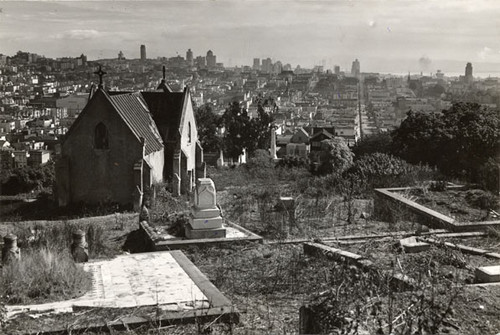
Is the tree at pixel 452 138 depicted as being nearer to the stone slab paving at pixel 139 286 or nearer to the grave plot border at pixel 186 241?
the grave plot border at pixel 186 241

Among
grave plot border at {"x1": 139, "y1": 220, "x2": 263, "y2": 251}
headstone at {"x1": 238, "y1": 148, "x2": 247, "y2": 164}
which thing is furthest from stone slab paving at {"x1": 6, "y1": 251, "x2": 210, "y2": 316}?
headstone at {"x1": 238, "y1": 148, "x2": 247, "y2": 164}

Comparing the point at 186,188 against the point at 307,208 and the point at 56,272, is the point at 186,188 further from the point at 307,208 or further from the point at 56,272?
the point at 56,272

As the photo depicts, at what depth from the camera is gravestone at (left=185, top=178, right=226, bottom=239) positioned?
45.9 feet

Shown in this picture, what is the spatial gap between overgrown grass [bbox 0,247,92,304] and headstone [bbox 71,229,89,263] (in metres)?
1.44

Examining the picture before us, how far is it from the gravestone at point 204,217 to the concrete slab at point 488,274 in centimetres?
608

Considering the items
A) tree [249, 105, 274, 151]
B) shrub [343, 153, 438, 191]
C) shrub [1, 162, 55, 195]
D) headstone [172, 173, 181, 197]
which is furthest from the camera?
tree [249, 105, 274, 151]

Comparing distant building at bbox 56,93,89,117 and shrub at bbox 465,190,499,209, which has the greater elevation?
distant building at bbox 56,93,89,117

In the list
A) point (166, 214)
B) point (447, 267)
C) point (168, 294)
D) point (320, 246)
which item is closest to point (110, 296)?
point (168, 294)

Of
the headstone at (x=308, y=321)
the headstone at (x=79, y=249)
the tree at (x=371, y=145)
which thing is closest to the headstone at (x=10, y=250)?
the headstone at (x=79, y=249)

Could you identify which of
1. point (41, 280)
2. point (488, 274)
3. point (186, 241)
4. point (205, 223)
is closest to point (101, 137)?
point (205, 223)

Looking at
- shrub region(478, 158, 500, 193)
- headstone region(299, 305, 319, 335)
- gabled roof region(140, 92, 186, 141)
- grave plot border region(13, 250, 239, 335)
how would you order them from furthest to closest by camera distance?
gabled roof region(140, 92, 186, 141) → shrub region(478, 158, 500, 193) → grave plot border region(13, 250, 239, 335) → headstone region(299, 305, 319, 335)

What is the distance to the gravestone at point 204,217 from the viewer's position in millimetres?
13984

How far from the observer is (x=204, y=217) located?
14164mm

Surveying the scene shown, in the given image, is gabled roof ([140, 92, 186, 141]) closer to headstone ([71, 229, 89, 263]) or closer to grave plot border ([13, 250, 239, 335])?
headstone ([71, 229, 89, 263])
